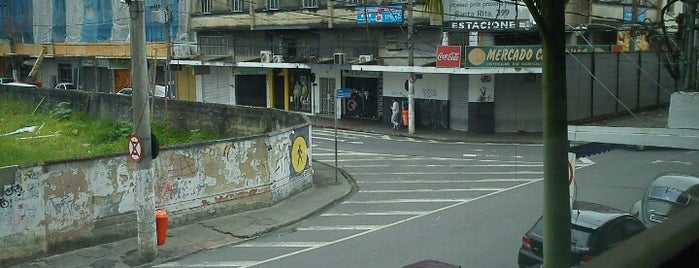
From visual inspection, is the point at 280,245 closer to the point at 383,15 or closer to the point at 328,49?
the point at 383,15

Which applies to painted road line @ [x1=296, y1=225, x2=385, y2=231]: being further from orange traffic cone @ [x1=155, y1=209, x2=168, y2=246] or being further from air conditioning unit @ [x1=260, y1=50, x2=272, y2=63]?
air conditioning unit @ [x1=260, y1=50, x2=272, y2=63]

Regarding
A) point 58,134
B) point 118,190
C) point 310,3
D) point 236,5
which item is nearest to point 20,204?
point 118,190

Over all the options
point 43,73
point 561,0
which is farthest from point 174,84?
point 561,0

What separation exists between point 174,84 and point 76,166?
38.4 m

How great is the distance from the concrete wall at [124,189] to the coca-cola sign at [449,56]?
41.9ft

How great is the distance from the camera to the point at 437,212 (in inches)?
661

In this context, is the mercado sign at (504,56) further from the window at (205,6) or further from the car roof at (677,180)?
the window at (205,6)

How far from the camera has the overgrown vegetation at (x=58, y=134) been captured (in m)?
18.8

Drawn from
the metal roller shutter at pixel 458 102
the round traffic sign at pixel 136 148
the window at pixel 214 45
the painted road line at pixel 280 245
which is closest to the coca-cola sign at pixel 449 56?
the metal roller shutter at pixel 458 102

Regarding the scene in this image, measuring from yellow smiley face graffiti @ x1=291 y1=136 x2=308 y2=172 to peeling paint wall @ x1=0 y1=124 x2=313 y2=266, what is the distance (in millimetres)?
395

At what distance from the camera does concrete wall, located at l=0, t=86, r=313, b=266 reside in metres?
12.9

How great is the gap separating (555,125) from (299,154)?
49.4 ft

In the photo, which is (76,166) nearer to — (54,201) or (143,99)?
(54,201)

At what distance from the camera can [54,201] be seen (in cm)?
1334
